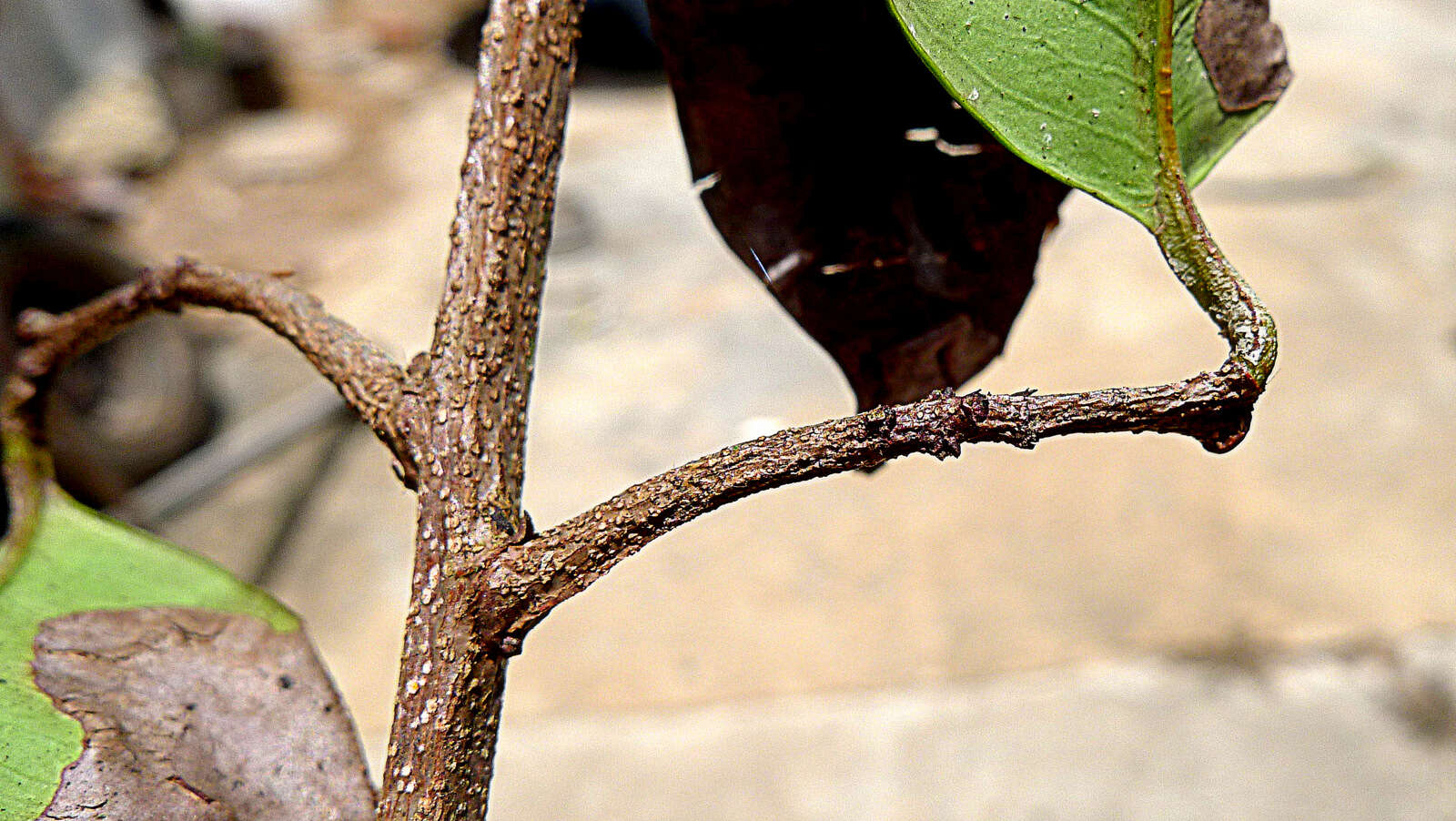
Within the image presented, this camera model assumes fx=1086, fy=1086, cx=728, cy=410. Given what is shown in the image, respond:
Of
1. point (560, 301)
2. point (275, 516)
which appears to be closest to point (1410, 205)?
point (560, 301)

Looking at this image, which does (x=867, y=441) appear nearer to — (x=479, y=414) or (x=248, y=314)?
(x=479, y=414)

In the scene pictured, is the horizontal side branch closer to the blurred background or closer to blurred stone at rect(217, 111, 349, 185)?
the blurred background

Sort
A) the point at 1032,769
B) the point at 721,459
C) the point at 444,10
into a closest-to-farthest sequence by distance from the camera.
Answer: the point at 721,459, the point at 1032,769, the point at 444,10

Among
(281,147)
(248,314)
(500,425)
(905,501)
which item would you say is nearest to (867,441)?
(500,425)

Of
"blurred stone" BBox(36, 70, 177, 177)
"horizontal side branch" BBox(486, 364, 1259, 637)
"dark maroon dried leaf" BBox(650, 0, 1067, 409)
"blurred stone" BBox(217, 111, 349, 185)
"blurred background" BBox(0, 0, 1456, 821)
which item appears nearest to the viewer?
"horizontal side branch" BBox(486, 364, 1259, 637)

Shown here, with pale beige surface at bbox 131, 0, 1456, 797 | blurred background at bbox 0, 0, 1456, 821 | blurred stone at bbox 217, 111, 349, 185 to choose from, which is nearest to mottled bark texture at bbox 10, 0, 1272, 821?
pale beige surface at bbox 131, 0, 1456, 797

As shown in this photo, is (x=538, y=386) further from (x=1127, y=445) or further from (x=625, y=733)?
(x=1127, y=445)
